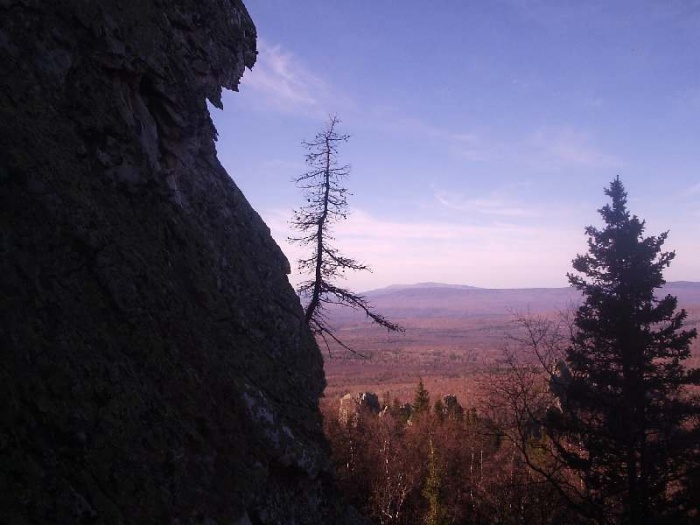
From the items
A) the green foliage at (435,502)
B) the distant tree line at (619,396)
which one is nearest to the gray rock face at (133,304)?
the distant tree line at (619,396)

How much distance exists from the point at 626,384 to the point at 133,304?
1430 cm

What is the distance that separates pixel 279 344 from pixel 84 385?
14.1ft

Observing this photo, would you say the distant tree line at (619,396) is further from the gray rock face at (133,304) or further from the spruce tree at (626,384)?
the gray rock face at (133,304)

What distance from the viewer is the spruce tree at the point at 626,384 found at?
13.6m

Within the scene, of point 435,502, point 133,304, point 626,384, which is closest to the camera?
point 133,304

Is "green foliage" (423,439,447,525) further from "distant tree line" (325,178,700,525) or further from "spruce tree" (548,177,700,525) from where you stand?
"spruce tree" (548,177,700,525)

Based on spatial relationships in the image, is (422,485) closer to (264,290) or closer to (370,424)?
→ (370,424)

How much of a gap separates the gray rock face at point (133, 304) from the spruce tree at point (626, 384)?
32.8 ft

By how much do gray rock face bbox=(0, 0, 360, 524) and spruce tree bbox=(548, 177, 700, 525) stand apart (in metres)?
10.0

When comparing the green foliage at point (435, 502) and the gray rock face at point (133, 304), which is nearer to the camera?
the gray rock face at point (133, 304)

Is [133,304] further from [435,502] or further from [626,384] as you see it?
[435,502]

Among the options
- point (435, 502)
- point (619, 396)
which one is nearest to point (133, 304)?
point (619, 396)

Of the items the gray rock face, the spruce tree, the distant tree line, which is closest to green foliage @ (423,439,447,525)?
the distant tree line

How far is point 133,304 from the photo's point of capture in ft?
16.7
